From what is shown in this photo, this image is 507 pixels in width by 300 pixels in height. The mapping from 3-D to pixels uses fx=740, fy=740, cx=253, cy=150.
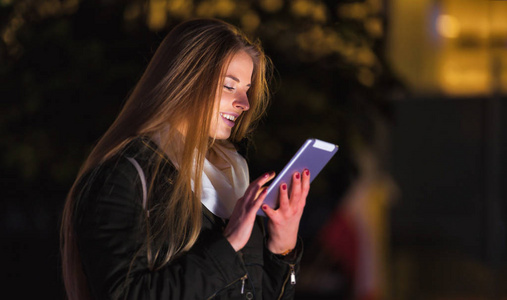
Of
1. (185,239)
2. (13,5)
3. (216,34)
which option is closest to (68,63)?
(13,5)

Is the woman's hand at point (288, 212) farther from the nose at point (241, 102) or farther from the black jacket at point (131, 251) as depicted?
the nose at point (241, 102)

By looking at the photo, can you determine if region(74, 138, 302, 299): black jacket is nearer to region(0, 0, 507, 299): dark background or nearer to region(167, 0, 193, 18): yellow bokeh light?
region(0, 0, 507, 299): dark background

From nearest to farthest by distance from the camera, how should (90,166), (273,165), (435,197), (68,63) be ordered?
(90,166)
(68,63)
(273,165)
(435,197)

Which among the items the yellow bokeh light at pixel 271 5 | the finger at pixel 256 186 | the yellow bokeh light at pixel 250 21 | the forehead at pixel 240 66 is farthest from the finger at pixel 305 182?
the yellow bokeh light at pixel 271 5

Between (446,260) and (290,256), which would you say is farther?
(446,260)

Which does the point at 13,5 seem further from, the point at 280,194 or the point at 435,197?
the point at 435,197

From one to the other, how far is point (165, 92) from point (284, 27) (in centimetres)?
188

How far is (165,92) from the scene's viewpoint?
1.84 m

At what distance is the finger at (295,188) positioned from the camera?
1.81 m

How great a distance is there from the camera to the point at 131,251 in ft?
5.36

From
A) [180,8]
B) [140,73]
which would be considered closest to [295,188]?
[140,73]

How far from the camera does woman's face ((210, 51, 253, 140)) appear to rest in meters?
1.96

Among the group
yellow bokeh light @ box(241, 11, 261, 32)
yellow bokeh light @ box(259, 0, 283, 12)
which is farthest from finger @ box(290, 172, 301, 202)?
yellow bokeh light @ box(259, 0, 283, 12)

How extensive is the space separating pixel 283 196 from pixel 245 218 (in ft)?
0.40
